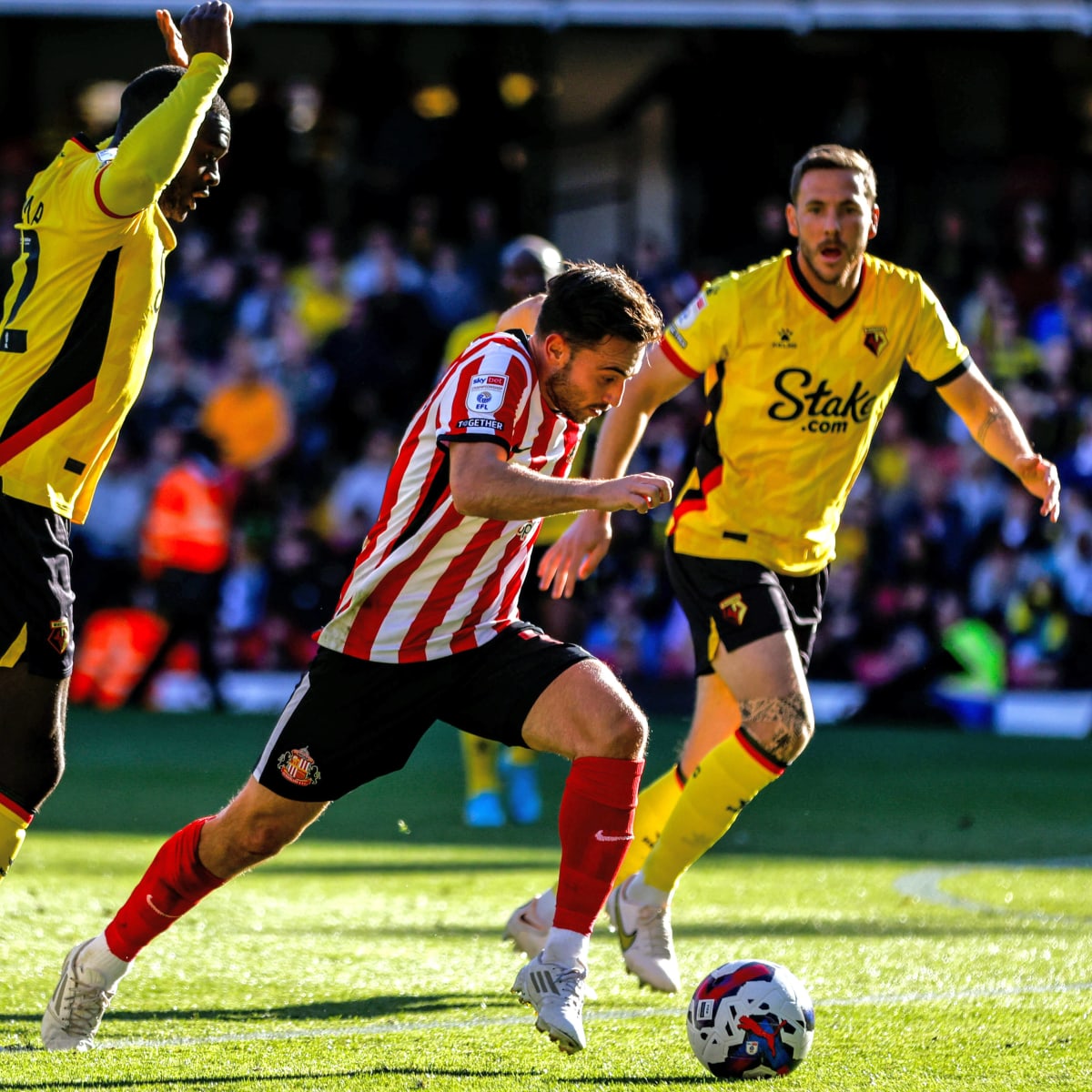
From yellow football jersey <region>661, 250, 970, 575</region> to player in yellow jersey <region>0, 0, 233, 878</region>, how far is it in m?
1.89

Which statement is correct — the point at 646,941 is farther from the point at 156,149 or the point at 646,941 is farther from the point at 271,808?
the point at 156,149

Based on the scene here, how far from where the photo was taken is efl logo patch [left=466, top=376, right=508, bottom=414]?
447 cm

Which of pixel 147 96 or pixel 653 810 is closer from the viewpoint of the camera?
pixel 147 96

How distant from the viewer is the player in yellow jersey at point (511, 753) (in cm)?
841

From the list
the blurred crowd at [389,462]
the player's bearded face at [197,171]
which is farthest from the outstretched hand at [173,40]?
the blurred crowd at [389,462]

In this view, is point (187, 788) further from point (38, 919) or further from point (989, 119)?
point (989, 119)

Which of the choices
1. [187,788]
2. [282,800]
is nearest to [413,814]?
[187,788]

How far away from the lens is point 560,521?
343 inches

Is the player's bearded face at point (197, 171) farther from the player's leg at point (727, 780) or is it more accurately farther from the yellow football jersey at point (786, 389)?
the player's leg at point (727, 780)

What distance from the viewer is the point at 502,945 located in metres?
6.07

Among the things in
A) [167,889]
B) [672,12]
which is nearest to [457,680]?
[167,889]

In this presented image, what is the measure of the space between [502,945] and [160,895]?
1740 millimetres

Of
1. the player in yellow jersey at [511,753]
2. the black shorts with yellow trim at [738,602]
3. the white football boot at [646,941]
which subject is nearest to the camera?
the white football boot at [646,941]

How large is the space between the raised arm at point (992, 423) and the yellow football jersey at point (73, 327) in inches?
109
